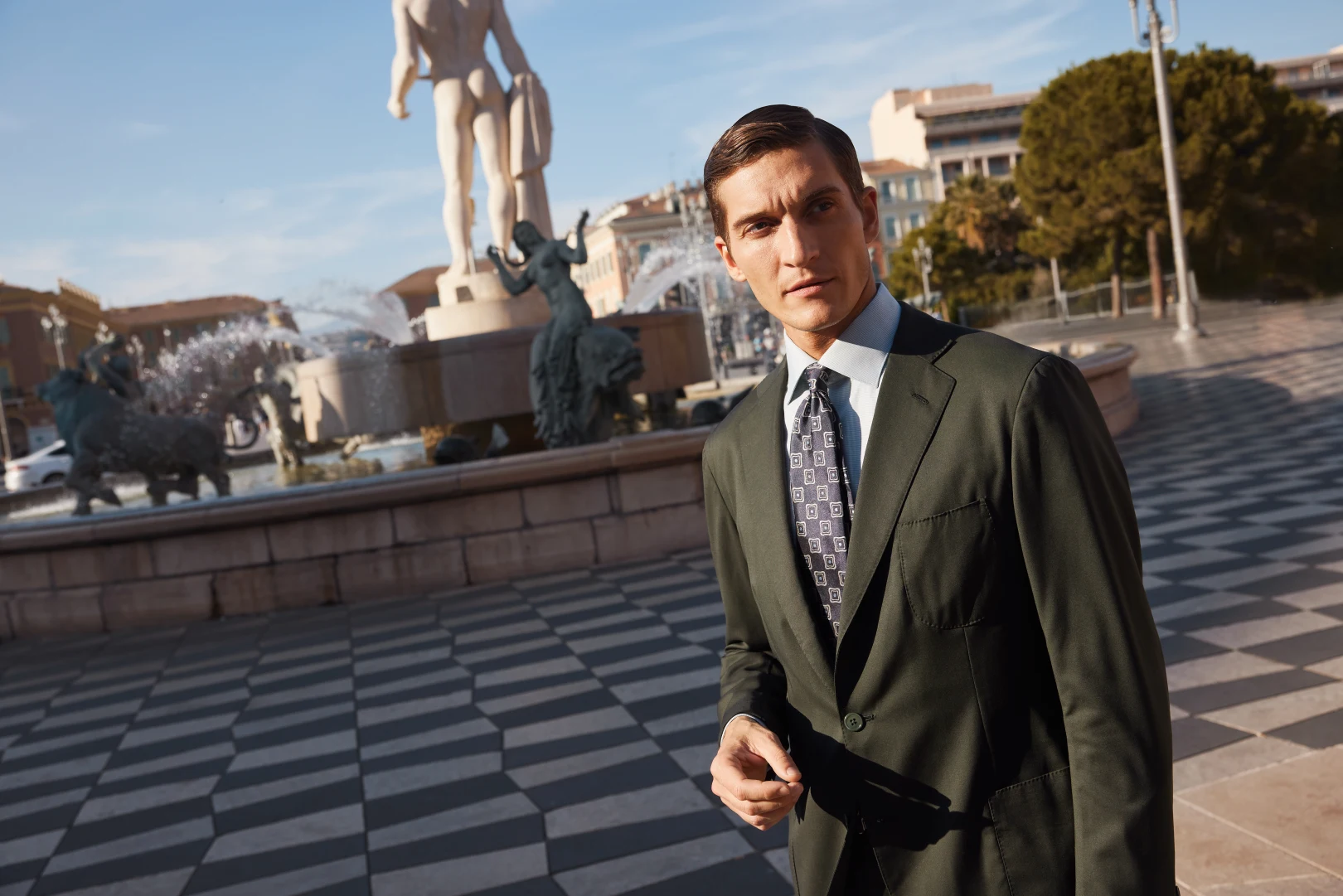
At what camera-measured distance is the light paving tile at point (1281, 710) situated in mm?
3967

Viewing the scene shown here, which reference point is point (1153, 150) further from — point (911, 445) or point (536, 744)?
point (911, 445)

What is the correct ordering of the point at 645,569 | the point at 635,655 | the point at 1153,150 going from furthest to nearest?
the point at 1153,150
the point at 645,569
the point at 635,655

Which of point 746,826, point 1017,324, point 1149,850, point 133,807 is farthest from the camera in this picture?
point 1017,324

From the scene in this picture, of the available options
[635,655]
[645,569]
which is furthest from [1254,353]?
[635,655]

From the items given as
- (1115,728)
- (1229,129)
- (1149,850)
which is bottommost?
(1149,850)

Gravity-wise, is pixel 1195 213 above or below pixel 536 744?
above

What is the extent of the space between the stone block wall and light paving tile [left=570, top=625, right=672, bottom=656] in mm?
2201

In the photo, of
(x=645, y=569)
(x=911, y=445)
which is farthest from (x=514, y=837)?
(x=645, y=569)

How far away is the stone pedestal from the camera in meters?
14.9

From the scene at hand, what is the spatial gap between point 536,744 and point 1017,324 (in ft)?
159

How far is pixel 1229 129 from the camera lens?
39938 mm

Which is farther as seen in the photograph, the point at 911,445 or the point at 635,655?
the point at 635,655

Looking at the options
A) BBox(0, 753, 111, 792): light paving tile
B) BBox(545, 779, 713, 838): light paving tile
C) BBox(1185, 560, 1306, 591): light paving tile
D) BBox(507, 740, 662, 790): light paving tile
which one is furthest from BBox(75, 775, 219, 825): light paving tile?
BBox(1185, 560, 1306, 591): light paving tile

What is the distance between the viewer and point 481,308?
14898mm
